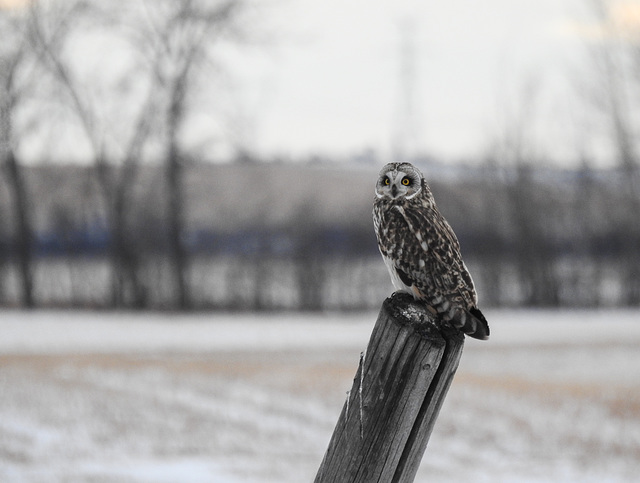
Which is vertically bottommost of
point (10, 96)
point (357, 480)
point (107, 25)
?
point (357, 480)

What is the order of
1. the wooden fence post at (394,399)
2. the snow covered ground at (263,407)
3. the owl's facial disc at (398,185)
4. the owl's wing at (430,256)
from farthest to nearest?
the snow covered ground at (263,407)
the owl's facial disc at (398,185)
the owl's wing at (430,256)
the wooden fence post at (394,399)

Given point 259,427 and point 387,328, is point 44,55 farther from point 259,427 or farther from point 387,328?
point 387,328

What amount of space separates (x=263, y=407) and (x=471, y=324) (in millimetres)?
8468

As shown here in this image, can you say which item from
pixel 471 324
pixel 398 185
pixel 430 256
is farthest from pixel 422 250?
pixel 471 324

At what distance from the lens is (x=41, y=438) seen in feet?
29.5

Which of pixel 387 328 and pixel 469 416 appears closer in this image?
pixel 387 328

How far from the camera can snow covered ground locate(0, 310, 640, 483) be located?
8.18 metres

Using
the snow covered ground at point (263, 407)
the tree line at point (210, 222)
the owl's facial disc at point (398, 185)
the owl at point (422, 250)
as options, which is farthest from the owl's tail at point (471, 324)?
the tree line at point (210, 222)

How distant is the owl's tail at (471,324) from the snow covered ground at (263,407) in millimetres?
4943

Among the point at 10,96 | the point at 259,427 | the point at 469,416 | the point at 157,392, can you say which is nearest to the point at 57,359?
the point at 157,392

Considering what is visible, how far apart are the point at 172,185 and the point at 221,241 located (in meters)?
2.08

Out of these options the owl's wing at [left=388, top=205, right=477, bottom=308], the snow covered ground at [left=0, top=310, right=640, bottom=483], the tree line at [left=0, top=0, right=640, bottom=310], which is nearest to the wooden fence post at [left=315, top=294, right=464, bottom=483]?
the owl's wing at [left=388, top=205, right=477, bottom=308]

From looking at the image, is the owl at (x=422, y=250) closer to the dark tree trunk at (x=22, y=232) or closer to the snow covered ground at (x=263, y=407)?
the snow covered ground at (x=263, y=407)

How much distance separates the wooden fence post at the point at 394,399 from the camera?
259cm
